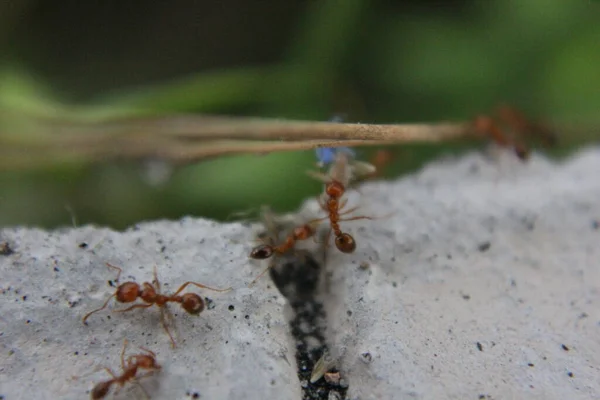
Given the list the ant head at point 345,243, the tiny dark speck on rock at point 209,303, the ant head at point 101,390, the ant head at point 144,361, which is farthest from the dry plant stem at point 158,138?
the ant head at point 101,390

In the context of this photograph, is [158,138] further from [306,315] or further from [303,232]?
[306,315]

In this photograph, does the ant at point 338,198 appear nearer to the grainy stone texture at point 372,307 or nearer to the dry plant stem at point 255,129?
the grainy stone texture at point 372,307

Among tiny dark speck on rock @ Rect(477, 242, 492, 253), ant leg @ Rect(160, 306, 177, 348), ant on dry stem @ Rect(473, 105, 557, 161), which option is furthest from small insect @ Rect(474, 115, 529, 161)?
ant leg @ Rect(160, 306, 177, 348)

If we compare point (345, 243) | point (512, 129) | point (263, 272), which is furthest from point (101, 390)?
point (512, 129)

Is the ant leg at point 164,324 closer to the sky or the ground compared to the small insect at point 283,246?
closer to the ground

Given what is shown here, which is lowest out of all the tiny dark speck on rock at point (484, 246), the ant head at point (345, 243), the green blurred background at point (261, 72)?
the green blurred background at point (261, 72)

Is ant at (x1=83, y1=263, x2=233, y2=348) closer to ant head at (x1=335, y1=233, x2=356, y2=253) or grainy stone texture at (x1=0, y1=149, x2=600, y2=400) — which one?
grainy stone texture at (x1=0, y1=149, x2=600, y2=400)
